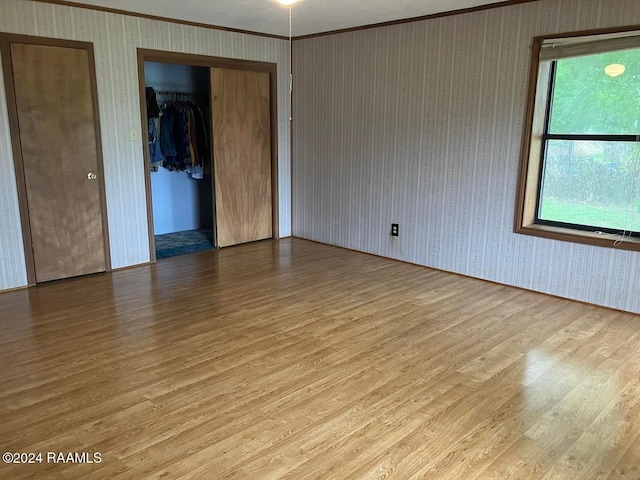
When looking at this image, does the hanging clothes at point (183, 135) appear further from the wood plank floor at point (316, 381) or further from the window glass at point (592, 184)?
the window glass at point (592, 184)

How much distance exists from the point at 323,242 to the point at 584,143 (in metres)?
2.96

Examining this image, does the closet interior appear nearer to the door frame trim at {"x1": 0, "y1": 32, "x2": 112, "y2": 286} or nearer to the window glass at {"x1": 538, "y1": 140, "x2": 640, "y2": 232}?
the door frame trim at {"x1": 0, "y1": 32, "x2": 112, "y2": 286}

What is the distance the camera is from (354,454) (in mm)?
2193

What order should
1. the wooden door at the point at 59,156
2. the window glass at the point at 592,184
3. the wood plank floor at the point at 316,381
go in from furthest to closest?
1. the wooden door at the point at 59,156
2. the window glass at the point at 592,184
3. the wood plank floor at the point at 316,381

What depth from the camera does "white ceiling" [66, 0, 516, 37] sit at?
4.16m

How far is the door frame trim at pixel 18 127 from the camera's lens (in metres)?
3.97

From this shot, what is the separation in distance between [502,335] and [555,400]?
82 centimetres

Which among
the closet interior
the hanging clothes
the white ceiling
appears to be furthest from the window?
the hanging clothes

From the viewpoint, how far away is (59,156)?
4.36m

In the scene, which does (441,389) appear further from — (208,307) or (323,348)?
(208,307)

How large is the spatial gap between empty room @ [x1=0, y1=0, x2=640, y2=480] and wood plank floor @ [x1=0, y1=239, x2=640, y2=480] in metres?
0.02

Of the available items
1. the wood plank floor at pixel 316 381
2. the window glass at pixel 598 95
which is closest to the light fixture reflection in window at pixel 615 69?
the window glass at pixel 598 95

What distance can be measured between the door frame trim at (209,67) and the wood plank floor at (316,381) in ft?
3.34

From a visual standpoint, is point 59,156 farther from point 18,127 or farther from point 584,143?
point 584,143
